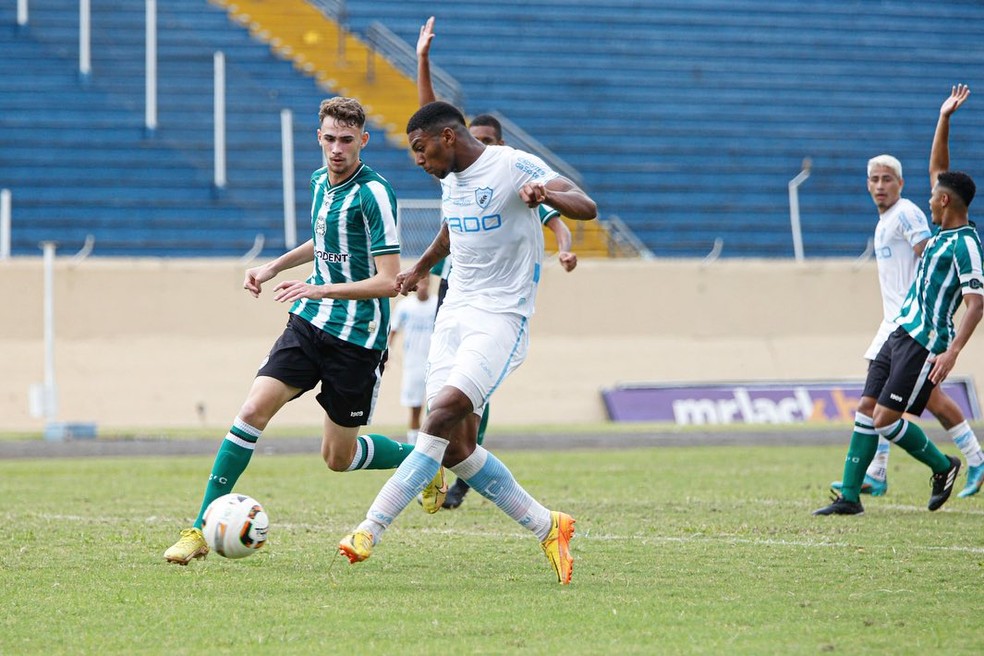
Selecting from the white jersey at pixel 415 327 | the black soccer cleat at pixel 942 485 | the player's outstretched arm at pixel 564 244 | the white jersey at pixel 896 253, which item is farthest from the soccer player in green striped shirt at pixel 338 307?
the white jersey at pixel 415 327

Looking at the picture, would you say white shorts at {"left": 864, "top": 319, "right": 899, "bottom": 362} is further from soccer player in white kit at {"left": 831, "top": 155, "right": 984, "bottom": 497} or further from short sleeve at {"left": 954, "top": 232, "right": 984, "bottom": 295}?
short sleeve at {"left": 954, "top": 232, "right": 984, "bottom": 295}

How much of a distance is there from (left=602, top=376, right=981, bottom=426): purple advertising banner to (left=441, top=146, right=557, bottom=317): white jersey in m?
14.1

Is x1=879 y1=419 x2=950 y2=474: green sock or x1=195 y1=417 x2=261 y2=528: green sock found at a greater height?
x1=195 y1=417 x2=261 y2=528: green sock

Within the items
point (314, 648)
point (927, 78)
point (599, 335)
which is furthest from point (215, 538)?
point (927, 78)

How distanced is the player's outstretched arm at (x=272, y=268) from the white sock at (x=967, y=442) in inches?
202

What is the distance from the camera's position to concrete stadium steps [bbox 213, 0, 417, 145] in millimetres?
26969

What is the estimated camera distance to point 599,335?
21.1 m

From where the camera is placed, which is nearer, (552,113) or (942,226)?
(942,226)

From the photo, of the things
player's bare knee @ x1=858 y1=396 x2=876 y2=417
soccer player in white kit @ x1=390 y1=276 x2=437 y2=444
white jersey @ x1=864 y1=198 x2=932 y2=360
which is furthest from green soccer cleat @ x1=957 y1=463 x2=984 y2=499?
soccer player in white kit @ x1=390 y1=276 x2=437 y2=444

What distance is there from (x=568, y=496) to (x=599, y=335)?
10846mm

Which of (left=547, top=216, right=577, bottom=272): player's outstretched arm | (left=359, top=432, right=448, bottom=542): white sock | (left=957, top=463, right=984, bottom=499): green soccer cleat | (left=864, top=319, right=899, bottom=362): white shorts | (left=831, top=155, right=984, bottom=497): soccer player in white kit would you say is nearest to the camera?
(left=359, top=432, right=448, bottom=542): white sock

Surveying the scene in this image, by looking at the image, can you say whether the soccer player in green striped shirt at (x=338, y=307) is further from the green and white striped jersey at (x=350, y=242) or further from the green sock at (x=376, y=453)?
the green sock at (x=376, y=453)

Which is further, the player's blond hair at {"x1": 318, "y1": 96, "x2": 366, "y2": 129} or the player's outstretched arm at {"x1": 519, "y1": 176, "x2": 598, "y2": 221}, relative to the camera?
the player's blond hair at {"x1": 318, "y1": 96, "x2": 366, "y2": 129}

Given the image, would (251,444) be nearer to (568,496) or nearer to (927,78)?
(568,496)
